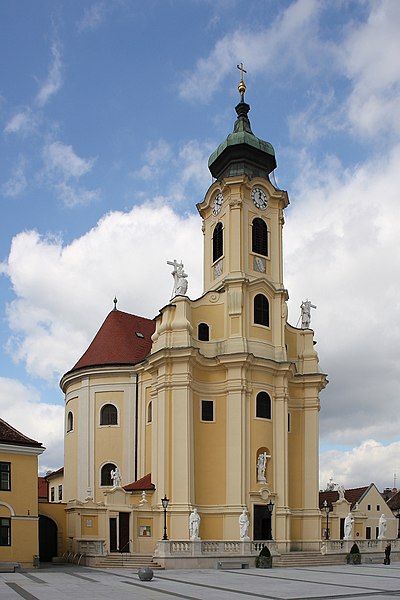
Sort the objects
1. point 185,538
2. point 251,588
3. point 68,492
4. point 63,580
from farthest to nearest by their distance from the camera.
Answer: point 68,492 → point 185,538 → point 63,580 → point 251,588

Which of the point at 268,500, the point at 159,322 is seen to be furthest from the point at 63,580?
the point at 159,322

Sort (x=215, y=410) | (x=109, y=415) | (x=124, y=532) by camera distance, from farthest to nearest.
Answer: (x=109, y=415), (x=215, y=410), (x=124, y=532)

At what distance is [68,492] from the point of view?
184ft

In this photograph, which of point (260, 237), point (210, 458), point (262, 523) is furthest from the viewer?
point (260, 237)

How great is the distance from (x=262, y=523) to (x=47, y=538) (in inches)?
512

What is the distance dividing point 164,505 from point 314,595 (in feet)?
57.8

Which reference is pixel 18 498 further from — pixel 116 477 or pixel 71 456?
pixel 71 456

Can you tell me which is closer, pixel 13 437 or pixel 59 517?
pixel 13 437

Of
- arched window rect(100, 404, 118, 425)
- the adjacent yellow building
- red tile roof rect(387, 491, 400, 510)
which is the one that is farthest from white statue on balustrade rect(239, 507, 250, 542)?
red tile roof rect(387, 491, 400, 510)

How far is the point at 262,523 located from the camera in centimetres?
4759

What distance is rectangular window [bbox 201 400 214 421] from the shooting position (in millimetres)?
48812

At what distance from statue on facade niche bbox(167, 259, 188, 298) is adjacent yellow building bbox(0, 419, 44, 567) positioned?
13958mm

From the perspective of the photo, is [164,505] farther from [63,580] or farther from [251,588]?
[251,588]

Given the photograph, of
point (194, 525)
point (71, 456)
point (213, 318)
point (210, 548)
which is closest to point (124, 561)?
point (194, 525)
